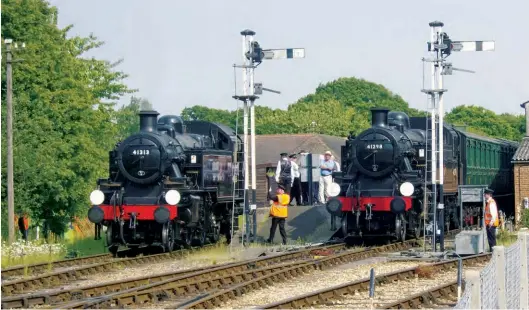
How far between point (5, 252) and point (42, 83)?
13.8m

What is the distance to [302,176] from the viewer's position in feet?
108

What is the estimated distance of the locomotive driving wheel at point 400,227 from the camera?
85.8 ft

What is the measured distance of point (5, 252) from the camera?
2369 cm

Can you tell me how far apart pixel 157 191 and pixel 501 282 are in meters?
15.0

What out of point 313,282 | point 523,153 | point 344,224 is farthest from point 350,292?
point 523,153

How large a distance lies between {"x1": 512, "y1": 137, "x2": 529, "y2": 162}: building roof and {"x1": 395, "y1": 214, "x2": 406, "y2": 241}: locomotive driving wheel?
1146cm

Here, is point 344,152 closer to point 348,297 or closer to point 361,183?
point 361,183

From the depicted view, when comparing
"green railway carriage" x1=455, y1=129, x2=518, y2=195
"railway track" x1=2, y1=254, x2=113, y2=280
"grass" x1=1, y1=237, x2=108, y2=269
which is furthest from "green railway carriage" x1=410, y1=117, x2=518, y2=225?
"grass" x1=1, y1=237, x2=108, y2=269

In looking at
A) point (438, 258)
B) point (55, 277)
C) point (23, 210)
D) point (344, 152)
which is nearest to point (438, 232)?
point (438, 258)

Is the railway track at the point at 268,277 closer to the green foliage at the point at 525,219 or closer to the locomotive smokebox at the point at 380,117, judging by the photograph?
the locomotive smokebox at the point at 380,117

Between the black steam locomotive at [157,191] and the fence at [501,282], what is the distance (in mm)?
11955

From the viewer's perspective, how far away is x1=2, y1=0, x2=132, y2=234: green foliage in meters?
33.7

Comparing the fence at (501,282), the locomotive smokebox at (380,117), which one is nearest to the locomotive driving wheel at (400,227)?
the locomotive smokebox at (380,117)

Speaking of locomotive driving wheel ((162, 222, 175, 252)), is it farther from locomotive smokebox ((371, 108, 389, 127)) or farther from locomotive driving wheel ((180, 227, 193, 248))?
locomotive smokebox ((371, 108, 389, 127))
